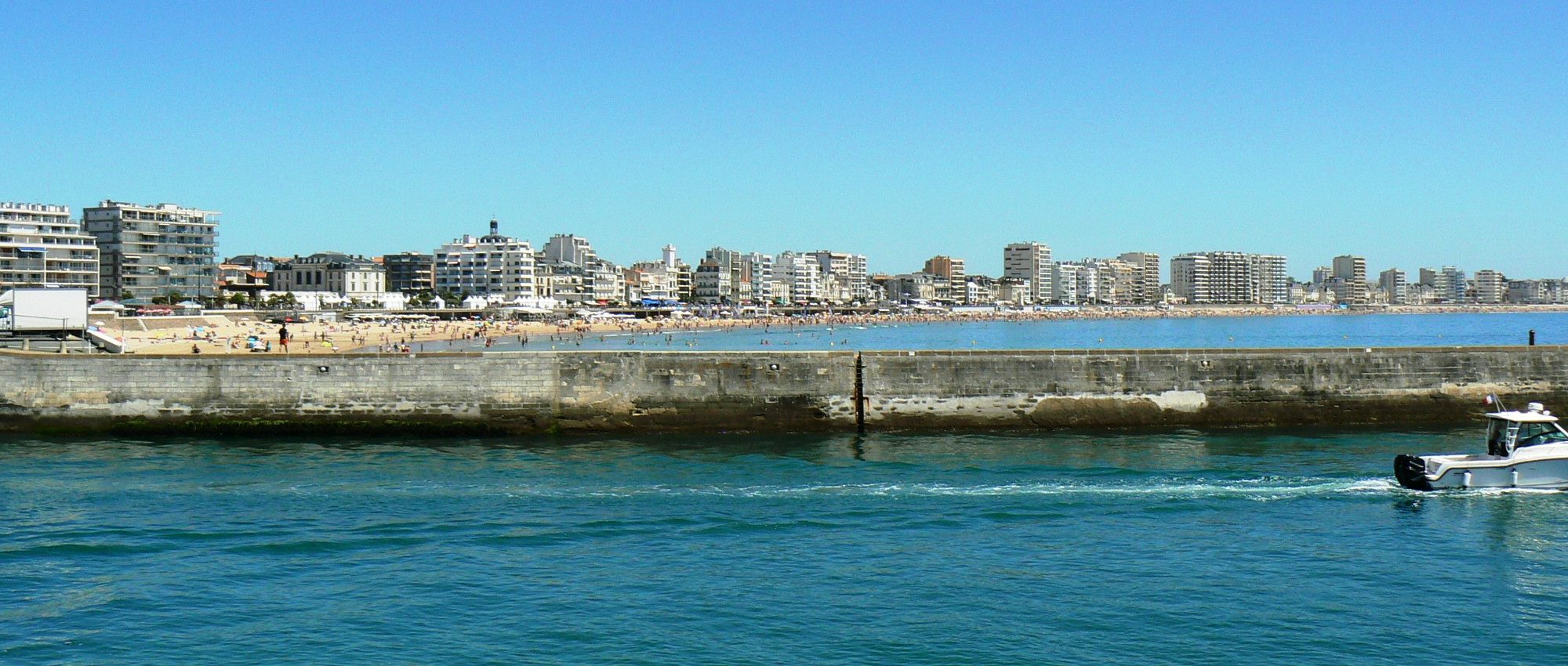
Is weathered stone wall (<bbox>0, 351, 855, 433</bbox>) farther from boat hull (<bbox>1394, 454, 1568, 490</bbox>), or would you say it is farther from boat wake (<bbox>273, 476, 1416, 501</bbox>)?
boat hull (<bbox>1394, 454, 1568, 490</bbox>)

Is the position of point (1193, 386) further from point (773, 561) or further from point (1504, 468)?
point (773, 561)

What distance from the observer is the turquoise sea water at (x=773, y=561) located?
15.4 meters

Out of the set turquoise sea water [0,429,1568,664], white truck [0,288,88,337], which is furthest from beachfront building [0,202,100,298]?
turquoise sea water [0,429,1568,664]

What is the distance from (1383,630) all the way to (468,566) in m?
12.7

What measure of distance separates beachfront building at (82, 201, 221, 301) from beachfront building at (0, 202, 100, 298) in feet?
15.7

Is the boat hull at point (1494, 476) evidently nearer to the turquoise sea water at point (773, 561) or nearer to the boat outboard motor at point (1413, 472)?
the boat outboard motor at point (1413, 472)

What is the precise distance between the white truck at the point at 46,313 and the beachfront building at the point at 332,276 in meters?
140

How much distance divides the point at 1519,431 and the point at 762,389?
17715 mm

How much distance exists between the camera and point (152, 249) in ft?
474

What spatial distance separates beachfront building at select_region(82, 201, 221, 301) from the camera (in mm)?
141625

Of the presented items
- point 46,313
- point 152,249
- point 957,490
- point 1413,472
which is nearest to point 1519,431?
point 1413,472

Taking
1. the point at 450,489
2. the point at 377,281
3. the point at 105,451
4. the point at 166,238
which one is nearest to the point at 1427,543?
the point at 450,489

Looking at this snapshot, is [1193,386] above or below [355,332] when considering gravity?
below

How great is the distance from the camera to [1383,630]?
15.7 meters
